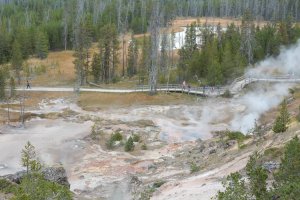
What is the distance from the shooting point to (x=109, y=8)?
141 metres

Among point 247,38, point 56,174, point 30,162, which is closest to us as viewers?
point 30,162

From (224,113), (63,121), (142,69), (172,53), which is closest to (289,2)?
(172,53)

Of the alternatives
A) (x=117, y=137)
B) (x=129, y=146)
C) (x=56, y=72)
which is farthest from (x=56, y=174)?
(x=56, y=72)

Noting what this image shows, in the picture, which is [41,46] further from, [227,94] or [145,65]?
[227,94]

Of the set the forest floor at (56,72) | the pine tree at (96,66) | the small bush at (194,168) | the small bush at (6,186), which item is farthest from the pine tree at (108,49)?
the small bush at (6,186)

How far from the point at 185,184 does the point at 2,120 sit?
32.6 meters

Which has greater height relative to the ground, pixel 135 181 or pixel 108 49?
pixel 108 49

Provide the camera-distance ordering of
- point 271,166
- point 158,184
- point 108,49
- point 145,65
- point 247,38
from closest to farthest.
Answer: point 271,166 → point 158,184 → point 108,49 → point 247,38 → point 145,65

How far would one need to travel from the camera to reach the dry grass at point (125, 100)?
6725 centimetres

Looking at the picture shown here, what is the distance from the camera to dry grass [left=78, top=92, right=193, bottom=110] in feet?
221

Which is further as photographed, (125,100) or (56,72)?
(56,72)

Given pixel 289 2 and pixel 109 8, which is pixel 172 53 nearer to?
pixel 109 8

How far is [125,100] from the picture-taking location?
68.6m

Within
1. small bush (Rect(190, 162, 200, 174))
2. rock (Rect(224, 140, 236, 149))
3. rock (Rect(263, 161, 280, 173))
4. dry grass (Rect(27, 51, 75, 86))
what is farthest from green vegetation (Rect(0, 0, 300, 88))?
rock (Rect(263, 161, 280, 173))
